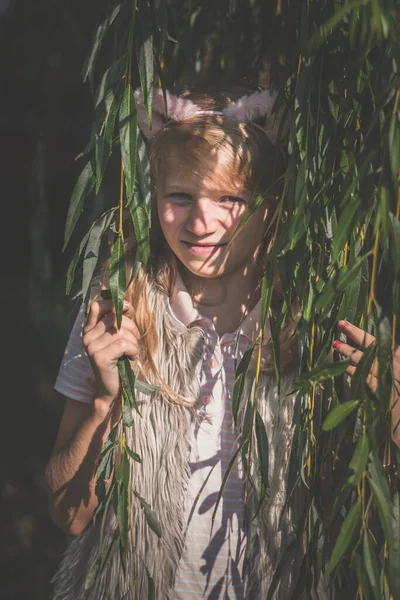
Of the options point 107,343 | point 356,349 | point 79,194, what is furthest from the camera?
point 107,343

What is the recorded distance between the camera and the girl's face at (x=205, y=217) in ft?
4.25

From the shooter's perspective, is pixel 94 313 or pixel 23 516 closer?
pixel 94 313

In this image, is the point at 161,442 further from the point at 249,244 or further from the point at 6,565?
the point at 6,565

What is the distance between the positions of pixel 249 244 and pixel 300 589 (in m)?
0.55

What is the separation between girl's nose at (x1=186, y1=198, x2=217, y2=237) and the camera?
1.29 metres

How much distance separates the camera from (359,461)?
93 centimetres

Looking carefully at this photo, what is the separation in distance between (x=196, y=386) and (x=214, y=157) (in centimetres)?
39

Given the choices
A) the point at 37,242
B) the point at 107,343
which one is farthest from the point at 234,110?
the point at 37,242

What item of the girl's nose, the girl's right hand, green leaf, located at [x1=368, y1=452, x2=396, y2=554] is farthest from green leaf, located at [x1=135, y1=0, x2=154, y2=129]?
green leaf, located at [x1=368, y1=452, x2=396, y2=554]

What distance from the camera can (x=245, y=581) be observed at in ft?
4.35

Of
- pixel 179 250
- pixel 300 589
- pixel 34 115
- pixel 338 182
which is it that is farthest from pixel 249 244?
pixel 34 115

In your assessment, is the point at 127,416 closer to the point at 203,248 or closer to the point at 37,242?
the point at 203,248

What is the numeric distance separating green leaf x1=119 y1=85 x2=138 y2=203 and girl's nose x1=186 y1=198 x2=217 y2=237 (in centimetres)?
22

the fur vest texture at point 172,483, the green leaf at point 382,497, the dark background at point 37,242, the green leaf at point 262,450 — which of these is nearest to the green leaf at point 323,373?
the green leaf at point 382,497
